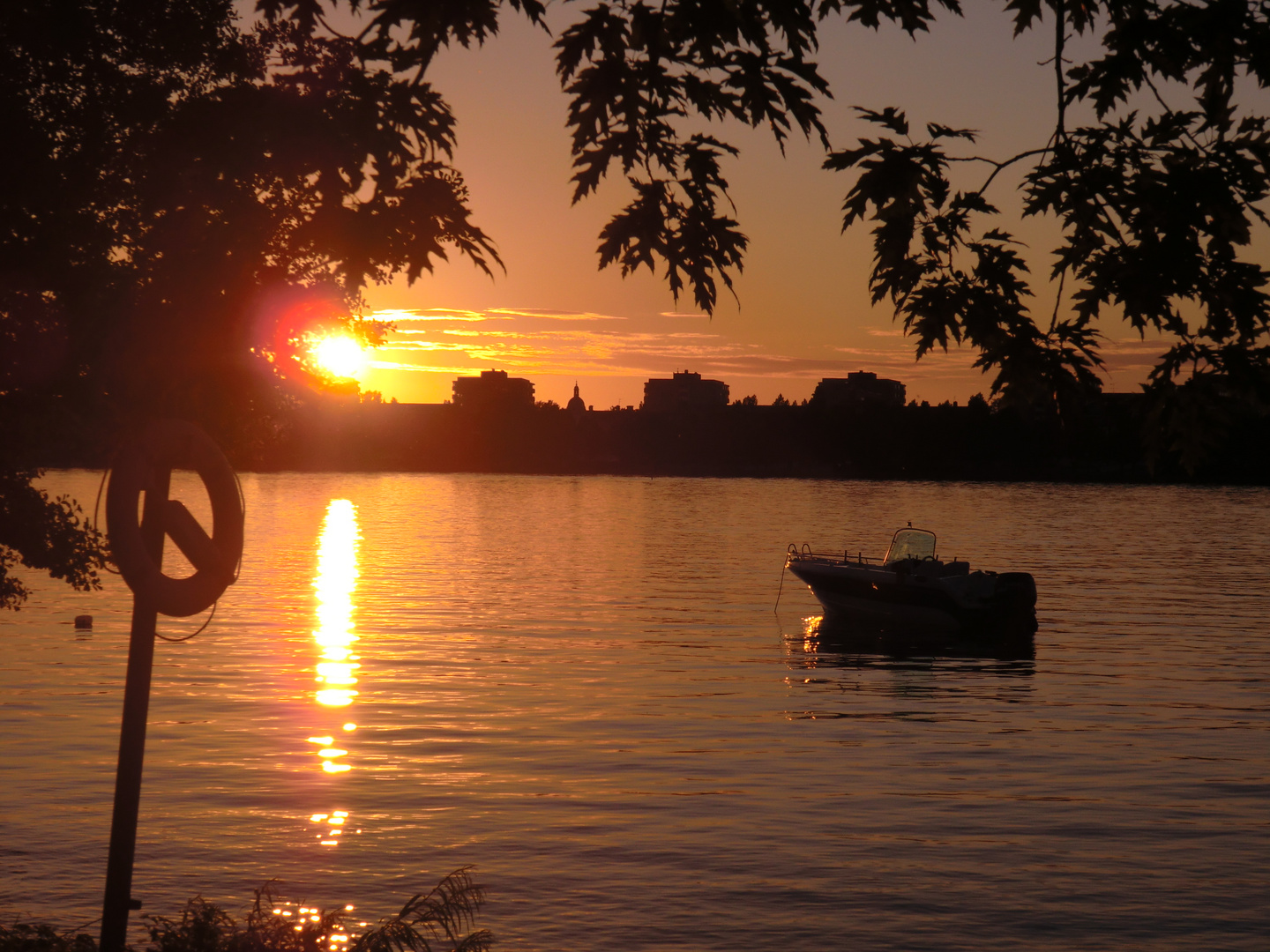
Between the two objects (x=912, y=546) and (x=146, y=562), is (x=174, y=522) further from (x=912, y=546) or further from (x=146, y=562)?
(x=912, y=546)

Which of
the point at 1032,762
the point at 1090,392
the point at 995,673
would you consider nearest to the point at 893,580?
the point at 995,673

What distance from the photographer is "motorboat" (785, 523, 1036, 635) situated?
4619 centimetres

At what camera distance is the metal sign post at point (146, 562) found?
7.83m

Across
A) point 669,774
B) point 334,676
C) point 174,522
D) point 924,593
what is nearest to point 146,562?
point 174,522

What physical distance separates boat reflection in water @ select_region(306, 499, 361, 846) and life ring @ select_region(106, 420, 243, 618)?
11.5 m

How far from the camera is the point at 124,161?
21625 millimetres

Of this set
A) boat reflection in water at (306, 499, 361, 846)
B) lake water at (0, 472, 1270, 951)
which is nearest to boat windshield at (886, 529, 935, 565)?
lake water at (0, 472, 1270, 951)

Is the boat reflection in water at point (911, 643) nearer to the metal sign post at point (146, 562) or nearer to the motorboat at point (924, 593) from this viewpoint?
the motorboat at point (924, 593)

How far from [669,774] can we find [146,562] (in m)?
17.2

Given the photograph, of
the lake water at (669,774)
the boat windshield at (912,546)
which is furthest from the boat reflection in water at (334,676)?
the boat windshield at (912,546)

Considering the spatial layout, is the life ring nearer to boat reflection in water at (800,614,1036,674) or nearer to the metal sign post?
the metal sign post

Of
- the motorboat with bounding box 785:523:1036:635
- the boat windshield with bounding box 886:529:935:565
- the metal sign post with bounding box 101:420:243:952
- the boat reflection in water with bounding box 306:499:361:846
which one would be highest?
the metal sign post with bounding box 101:420:243:952

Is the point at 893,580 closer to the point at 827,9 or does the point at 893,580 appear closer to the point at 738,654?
the point at 738,654

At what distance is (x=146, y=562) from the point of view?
311 inches
